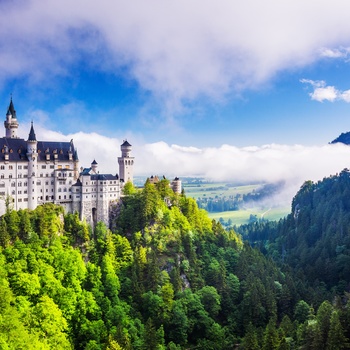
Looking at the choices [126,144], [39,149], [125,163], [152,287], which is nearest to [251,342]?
[152,287]

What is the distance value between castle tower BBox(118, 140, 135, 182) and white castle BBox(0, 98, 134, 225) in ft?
8.84

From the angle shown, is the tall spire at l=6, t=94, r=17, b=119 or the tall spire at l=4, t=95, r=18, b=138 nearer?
the tall spire at l=4, t=95, r=18, b=138

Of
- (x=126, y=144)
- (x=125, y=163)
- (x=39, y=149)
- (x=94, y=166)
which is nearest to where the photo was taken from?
(x=39, y=149)

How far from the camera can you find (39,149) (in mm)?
97188

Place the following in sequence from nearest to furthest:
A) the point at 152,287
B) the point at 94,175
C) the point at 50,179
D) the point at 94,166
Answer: the point at 152,287 → the point at 50,179 → the point at 94,175 → the point at 94,166

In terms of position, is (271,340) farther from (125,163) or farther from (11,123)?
(11,123)

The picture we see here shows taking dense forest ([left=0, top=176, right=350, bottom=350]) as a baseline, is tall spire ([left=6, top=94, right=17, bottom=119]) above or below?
above

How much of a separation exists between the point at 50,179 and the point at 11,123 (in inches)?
619

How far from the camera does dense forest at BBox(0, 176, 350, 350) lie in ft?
216

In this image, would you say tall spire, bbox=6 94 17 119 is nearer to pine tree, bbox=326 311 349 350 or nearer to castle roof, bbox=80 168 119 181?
castle roof, bbox=80 168 119 181

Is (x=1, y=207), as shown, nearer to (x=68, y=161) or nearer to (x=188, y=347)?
(x=68, y=161)

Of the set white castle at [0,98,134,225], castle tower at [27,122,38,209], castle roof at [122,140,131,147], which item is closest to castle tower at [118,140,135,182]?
castle roof at [122,140,131,147]

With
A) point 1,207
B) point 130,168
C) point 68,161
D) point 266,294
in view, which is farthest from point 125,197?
point 266,294

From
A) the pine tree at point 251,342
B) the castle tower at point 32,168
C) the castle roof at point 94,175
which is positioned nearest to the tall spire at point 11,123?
the castle tower at point 32,168
